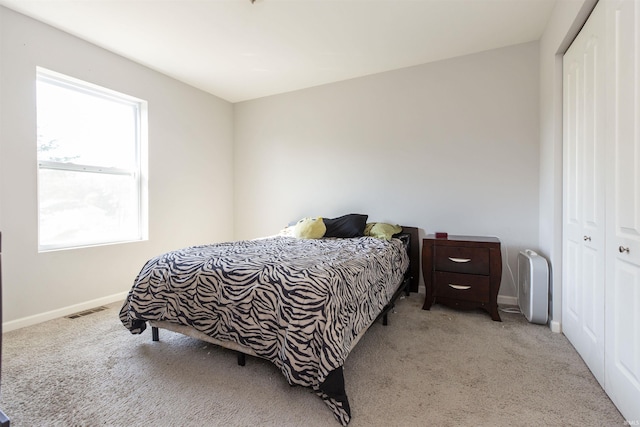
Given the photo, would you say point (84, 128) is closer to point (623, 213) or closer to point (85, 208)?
point (85, 208)

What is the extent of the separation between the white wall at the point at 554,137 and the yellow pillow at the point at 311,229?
205 centimetres

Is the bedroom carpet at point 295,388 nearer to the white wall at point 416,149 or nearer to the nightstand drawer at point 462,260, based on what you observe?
the nightstand drawer at point 462,260

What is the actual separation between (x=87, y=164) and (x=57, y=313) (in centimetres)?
144

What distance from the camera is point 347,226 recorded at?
11.0ft

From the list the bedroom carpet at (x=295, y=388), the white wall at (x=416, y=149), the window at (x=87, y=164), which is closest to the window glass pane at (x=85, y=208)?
the window at (x=87, y=164)

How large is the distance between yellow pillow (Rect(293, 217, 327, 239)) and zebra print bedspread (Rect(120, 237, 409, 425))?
859 mm

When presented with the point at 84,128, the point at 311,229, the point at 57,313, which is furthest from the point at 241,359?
the point at 84,128

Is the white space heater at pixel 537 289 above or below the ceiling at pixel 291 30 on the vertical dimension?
below

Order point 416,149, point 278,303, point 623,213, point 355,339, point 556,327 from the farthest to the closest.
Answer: point 416,149 → point 556,327 → point 355,339 → point 278,303 → point 623,213

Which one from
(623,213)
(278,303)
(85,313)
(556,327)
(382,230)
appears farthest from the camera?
(382,230)

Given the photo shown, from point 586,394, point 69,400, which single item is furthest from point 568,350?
point 69,400

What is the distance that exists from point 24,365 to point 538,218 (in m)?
4.21

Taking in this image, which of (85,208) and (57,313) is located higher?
(85,208)

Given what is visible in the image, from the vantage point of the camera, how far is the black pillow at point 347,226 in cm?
A: 331
